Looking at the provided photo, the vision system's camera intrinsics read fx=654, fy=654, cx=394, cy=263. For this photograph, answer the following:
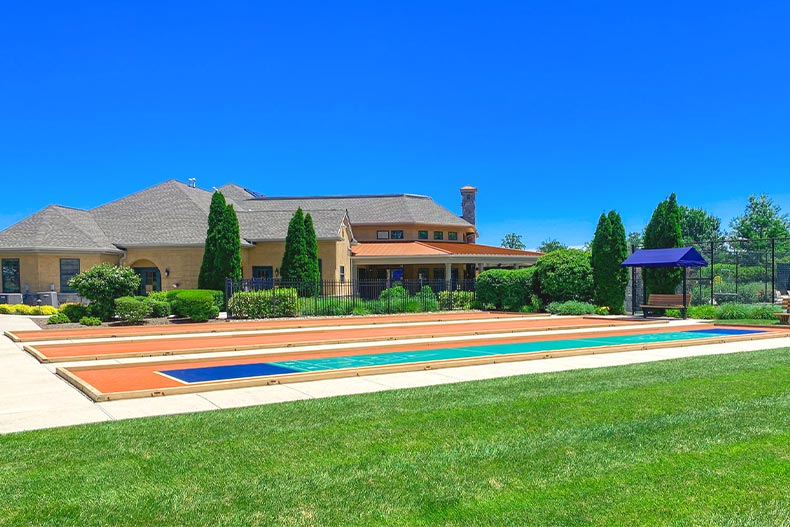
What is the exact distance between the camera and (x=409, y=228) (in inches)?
2093

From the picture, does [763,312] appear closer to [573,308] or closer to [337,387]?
[573,308]

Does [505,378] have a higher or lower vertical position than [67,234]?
lower

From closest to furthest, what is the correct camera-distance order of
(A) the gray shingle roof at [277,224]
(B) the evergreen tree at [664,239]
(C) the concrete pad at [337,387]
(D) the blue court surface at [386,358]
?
1. (C) the concrete pad at [337,387]
2. (D) the blue court surface at [386,358]
3. (B) the evergreen tree at [664,239]
4. (A) the gray shingle roof at [277,224]

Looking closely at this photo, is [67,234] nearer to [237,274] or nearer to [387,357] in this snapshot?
[237,274]

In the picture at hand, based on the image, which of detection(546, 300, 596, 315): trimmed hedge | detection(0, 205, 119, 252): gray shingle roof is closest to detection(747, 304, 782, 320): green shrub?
detection(546, 300, 596, 315): trimmed hedge

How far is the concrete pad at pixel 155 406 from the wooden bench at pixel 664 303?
2135 cm

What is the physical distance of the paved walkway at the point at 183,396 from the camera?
329 inches

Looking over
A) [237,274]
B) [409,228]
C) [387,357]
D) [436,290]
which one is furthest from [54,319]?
[409,228]

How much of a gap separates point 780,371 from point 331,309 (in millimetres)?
21283

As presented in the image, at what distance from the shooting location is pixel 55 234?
3475 centimetres

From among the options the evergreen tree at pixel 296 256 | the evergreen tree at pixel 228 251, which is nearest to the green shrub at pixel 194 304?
the evergreen tree at pixel 228 251

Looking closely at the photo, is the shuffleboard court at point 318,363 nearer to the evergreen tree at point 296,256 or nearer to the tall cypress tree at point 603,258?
the tall cypress tree at point 603,258

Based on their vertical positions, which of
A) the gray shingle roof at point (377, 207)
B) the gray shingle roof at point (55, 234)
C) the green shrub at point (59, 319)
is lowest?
the green shrub at point (59, 319)

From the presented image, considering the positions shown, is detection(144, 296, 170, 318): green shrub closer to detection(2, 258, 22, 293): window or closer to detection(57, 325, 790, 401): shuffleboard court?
detection(2, 258, 22, 293): window
